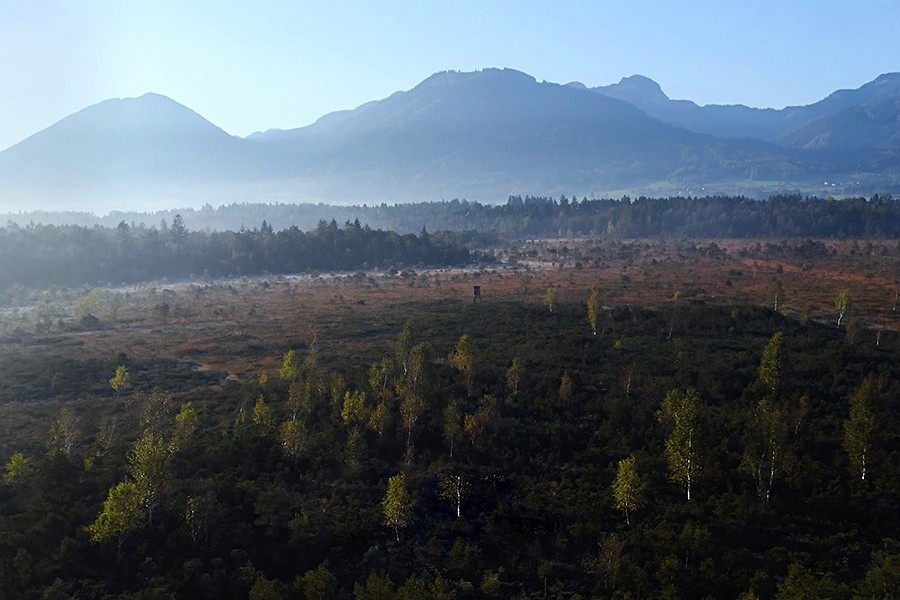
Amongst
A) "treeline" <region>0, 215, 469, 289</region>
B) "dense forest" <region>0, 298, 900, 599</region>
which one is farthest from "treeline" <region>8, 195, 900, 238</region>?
"dense forest" <region>0, 298, 900, 599</region>

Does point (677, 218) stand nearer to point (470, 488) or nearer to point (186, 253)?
point (186, 253)

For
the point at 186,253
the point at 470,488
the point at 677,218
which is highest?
the point at 677,218

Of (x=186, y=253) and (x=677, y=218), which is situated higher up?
(x=677, y=218)

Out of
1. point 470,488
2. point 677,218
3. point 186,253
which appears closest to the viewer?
point 470,488

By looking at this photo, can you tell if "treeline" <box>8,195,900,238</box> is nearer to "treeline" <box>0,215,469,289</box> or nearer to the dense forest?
"treeline" <box>0,215,469,289</box>

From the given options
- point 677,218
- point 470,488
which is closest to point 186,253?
point 470,488

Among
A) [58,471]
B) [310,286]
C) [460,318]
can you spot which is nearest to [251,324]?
[460,318]
